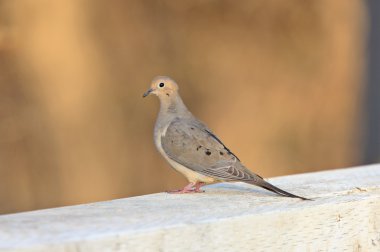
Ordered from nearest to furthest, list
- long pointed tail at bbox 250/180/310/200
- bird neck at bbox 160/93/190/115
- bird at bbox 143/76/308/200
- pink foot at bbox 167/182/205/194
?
long pointed tail at bbox 250/180/310/200
pink foot at bbox 167/182/205/194
bird at bbox 143/76/308/200
bird neck at bbox 160/93/190/115

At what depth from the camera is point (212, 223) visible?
5.60 feet

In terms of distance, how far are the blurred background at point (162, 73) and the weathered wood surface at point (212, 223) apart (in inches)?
93.3

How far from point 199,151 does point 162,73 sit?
2.19m

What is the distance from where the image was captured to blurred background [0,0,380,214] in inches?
172

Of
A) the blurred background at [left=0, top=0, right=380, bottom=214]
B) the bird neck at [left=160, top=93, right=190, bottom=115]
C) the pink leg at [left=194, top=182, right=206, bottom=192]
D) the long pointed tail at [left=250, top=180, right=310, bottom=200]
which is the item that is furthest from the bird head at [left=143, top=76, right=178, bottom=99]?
the blurred background at [left=0, top=0, right=380, bottom=214]

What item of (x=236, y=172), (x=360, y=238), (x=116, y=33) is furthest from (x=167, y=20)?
(x=360, y=238)

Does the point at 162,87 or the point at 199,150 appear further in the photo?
the point at 162,87

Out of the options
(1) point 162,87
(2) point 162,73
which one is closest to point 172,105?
(1) point 162,87

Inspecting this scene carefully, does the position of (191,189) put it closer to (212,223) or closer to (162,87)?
(162,87)

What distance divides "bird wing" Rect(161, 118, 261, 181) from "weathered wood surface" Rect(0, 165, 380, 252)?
292mm

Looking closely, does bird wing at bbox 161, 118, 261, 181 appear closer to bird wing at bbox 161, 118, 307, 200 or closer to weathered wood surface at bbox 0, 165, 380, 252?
bird wing at bbox 161, 118, 307, 200

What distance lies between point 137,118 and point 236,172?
2.38 meters

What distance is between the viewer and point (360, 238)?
193 cm

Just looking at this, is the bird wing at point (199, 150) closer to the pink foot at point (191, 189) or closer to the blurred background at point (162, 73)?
the pink foot at point (191, 189)
